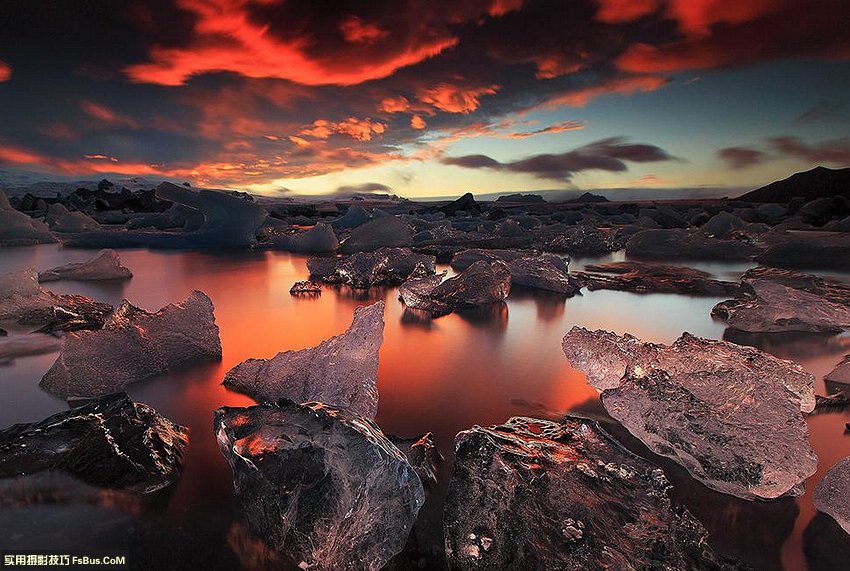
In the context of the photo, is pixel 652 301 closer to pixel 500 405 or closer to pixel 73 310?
pixel 500 405

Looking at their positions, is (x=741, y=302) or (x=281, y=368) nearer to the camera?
(x=281, y=368)

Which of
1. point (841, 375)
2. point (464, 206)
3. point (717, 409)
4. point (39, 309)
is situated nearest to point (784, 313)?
point (841, 375)

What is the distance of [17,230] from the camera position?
6281 mm

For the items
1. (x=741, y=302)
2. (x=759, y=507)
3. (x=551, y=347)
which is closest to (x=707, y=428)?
(x=759, y=507)

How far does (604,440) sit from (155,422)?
94cm

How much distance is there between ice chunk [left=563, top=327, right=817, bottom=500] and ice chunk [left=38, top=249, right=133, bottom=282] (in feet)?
11.9

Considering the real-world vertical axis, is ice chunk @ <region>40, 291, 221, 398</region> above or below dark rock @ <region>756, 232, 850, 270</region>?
below

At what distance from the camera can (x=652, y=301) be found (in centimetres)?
275

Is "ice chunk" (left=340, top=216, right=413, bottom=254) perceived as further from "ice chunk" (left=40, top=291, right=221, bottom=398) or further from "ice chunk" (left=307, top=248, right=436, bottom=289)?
"ice chunk" (left=40, top=291, right=221, bottom=398)

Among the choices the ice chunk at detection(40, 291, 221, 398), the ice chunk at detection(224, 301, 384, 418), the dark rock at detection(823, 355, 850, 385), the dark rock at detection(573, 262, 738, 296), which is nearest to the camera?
the ice chunk at detection(224, 301, 384, 418)

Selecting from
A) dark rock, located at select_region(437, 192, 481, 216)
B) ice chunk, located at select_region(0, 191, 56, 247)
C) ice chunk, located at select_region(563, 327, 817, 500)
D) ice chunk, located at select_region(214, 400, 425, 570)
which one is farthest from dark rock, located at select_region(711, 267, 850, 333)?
dark rock, located at select_region(437, 192, 481, 216)

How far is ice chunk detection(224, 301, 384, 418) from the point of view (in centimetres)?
110

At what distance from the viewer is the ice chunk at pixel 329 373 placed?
110 centimetres

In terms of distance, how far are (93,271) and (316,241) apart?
291cm
